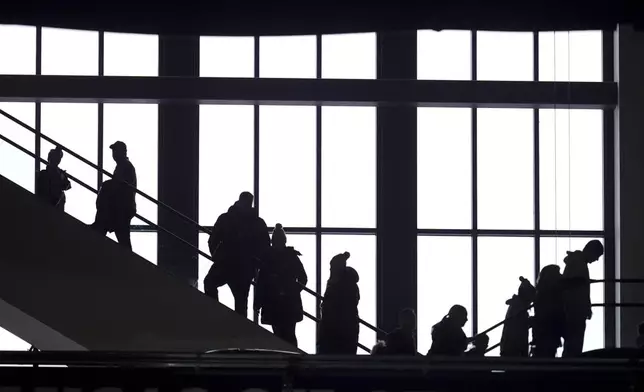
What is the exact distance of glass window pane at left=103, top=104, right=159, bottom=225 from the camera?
17.7 metres

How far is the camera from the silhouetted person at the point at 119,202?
11.0 m

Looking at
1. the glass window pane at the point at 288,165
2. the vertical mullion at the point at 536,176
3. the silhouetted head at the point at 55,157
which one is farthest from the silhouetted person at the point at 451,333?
the vertical mullion at the point at 536,176

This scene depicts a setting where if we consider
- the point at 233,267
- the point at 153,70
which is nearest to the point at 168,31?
the point at 233,267

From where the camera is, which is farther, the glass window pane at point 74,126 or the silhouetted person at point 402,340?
the glass window pane at point 74,126

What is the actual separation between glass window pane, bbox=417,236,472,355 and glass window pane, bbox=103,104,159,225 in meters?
4.93

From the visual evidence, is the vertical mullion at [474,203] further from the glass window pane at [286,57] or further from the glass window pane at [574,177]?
the glass window pane at [286,57]

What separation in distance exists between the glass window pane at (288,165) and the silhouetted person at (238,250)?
7379 millimetres

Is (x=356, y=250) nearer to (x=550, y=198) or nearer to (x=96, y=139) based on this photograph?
(x=550, y=198)

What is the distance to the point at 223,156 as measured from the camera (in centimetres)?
1803

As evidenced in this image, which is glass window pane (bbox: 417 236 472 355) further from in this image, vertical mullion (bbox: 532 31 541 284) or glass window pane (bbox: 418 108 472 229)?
vertical mullion (bbox: 532 31 541 284)

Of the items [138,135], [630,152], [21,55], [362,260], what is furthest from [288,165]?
[630,152]

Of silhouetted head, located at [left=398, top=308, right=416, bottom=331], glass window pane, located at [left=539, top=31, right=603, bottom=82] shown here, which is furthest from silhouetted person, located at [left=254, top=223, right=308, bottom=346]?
glass window pane, located at [left=539, top=31, right=603, bottom=82]

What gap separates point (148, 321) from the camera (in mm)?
10484

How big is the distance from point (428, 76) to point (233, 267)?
327 inches
